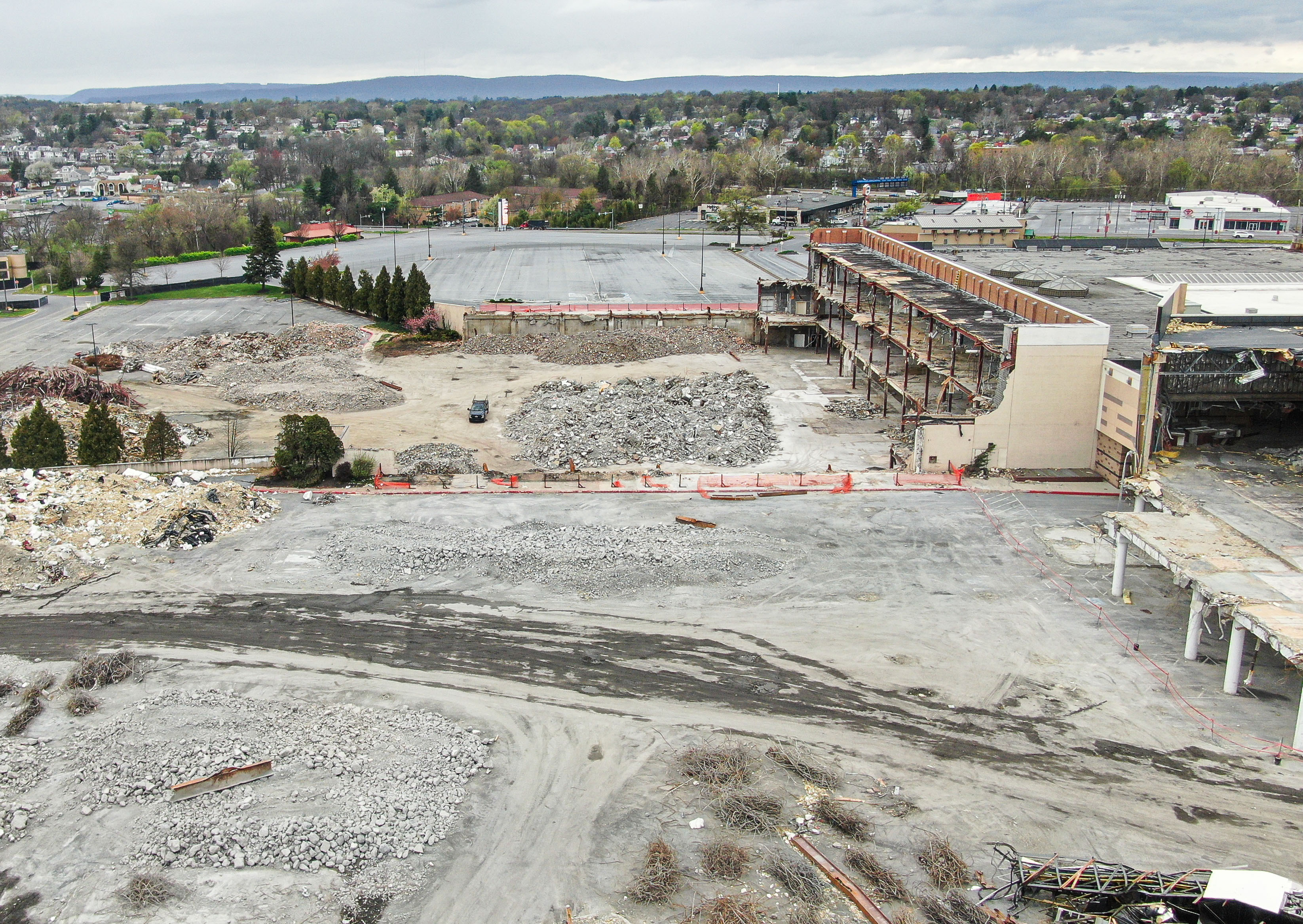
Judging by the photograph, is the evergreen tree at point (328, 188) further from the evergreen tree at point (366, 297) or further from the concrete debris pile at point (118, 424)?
the concrete debris pile at point (118, 424)

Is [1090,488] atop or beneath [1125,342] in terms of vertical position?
beneath

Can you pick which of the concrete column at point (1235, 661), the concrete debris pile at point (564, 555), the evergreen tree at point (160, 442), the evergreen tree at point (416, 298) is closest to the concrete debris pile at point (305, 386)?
the evergreen tree at point (416, 298)

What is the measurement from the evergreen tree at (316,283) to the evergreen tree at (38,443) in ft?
121

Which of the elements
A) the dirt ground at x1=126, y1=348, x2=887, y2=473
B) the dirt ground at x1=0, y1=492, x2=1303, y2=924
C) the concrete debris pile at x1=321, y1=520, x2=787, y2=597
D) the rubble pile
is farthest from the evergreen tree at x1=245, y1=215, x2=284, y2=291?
the concrete debris pile at x1=321, y1=520, x2=787, y2=597

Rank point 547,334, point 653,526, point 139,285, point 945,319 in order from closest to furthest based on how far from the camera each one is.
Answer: point 653,526 < point 945,319 < point 547,334 < point 139,285

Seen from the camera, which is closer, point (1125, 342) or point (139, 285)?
point (1125, 342)

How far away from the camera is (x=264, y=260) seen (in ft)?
259

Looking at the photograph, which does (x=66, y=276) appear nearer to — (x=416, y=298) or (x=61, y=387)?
(x=416, y=298)

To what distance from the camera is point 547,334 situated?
212 ft

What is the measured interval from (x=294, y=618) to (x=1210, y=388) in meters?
29.4

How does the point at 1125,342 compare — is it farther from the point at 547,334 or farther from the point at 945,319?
the point at 547,334

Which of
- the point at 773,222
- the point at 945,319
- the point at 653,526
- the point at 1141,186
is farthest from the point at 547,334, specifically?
the point at 1141,186

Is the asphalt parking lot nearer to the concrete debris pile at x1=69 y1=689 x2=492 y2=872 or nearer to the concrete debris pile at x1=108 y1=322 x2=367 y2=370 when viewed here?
the concrete debris pile at x1=108 y1=322 x2=367 y2=370

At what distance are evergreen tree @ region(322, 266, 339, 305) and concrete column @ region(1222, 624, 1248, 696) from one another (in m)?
61.4
